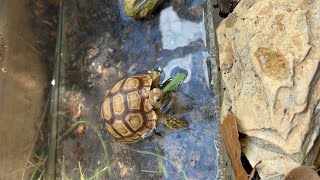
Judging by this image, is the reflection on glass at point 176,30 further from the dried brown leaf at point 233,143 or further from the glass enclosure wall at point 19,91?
the glass enclosure wall at point 19,91

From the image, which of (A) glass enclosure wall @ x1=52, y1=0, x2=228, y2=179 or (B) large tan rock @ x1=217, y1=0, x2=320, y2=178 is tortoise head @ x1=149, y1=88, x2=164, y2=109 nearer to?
(A) glass enclosure wall @ x1=52, y1=0, x2=228, y2=179

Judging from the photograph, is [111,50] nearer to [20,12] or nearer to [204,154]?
[20,12]

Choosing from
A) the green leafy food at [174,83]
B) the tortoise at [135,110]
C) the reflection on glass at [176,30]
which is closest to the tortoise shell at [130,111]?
the tortoise at [135,110]

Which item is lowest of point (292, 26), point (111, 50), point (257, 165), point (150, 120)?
point (257, 165)

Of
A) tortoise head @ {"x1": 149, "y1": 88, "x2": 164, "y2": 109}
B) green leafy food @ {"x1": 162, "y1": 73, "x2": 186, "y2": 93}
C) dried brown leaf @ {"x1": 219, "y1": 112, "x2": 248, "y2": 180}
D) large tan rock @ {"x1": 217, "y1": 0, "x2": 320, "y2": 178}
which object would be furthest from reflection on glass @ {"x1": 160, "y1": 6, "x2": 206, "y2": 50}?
dried brown leaf @ {"x1": 219, "y1": 112, "x2": 248, "y2": 180}

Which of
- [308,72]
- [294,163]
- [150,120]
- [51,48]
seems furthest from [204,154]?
[51,48]

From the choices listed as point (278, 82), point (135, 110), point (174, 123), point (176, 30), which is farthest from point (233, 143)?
point (176, 30)

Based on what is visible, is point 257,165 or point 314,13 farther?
point 257,165
